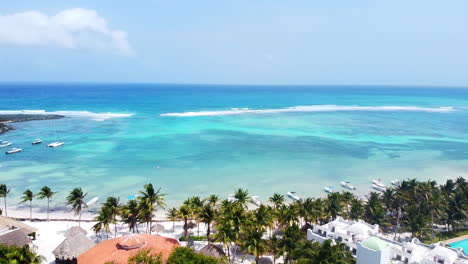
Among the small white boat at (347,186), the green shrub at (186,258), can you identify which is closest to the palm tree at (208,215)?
the green shrub at (186,258)

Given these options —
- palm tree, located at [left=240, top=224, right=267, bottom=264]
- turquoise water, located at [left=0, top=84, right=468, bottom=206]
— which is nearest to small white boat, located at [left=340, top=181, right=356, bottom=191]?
turquoise water, located at [left=0, top=84, right=468, bottom=206]

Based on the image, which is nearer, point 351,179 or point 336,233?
point 336,233

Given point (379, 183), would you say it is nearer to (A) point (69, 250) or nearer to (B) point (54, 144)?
(A) point (69, 250)

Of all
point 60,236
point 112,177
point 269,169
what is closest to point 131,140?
point 112,177

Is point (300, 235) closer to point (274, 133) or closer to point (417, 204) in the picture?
point (417, 204)

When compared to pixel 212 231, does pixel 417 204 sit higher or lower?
higher

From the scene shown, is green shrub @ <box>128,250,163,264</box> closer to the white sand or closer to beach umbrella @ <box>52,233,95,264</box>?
beach umbrella @ <box>52,233,95,264</box>
